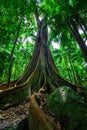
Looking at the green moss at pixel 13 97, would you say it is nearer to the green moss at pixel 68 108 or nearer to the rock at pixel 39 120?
the rock at pixel 39 120

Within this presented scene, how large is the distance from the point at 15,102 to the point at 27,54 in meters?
10.2

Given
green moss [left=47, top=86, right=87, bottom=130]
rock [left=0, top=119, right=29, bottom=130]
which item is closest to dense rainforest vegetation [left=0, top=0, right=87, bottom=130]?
green moss [left=47, top=86, right=87, bottom=130]

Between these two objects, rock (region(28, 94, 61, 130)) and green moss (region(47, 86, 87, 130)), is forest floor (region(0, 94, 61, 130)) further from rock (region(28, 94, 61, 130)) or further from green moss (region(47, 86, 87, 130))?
rock (region(28, 94, 61, 130))

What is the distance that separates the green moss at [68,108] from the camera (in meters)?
5.16

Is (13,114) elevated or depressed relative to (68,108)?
depressed

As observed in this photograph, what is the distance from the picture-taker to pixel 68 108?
5.38m

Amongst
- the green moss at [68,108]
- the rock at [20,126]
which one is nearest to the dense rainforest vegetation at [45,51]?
the green moss at [68,108]

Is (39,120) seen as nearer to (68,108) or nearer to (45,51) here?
(68,108)

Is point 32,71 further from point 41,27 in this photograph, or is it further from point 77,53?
point 77,53

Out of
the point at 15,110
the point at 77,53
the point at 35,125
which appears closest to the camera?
the point at 35,125

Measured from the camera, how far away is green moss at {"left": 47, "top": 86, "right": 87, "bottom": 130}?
5.16 meters

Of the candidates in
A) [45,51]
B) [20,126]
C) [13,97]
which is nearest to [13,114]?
[13,97]

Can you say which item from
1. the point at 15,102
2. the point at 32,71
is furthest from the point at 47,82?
the point at 15,102

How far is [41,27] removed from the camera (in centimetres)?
1392
